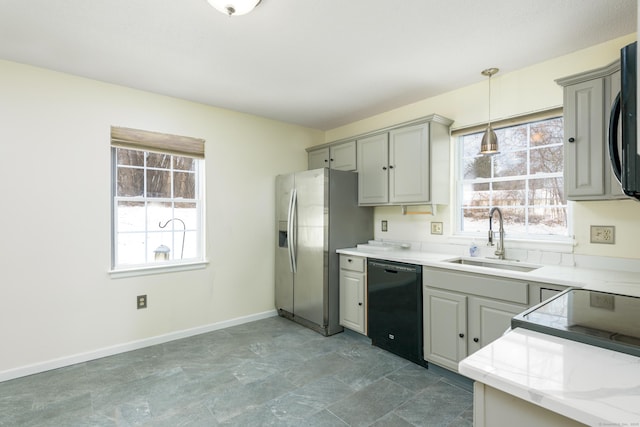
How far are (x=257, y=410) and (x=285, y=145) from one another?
9.67ft

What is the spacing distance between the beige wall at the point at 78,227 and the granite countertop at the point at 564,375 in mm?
3038

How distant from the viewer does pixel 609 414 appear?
593 millimetres

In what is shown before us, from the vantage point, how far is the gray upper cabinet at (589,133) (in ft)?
6.18

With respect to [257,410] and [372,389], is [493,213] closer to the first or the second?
[372,389]

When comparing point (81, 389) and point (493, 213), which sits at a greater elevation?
point (493, 213)

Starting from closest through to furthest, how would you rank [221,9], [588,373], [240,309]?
[588,373], [221,9], [240,309]

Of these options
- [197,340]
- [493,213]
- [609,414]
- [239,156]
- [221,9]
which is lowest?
[197,340]

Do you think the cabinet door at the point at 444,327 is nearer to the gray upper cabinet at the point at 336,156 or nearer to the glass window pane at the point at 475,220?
the glass window pane at the point at 475,220

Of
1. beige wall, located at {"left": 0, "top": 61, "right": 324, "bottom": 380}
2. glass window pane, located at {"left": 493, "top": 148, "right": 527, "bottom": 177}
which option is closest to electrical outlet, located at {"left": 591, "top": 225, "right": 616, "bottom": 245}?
glass window pane, located at {"left": 493, "top": 148, "right": 527, "bottom": 177}

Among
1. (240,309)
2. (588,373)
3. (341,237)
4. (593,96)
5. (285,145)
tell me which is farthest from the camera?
(285,145)

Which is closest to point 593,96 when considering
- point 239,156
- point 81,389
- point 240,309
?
point 239,156

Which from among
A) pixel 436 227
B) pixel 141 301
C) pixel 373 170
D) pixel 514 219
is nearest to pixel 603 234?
pixel 514 219

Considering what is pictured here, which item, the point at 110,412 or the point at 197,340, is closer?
the point at 110,412

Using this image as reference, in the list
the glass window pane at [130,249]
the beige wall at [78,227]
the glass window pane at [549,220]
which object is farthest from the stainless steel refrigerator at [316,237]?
the glass window pane at [549,220]
